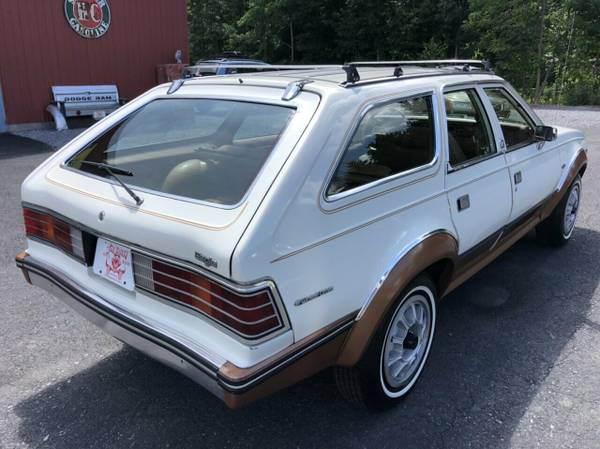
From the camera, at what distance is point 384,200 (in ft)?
7.75

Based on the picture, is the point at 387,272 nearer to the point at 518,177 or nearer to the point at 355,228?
the point at 355,228

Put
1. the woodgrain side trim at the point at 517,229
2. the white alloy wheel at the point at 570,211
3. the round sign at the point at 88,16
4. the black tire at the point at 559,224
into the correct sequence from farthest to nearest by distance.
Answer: the round sign at the point at 88,16 < the white alloy wheel at the point at 570,211 < the black tire at the point at 559,224 < the woodgrain side trim at the point at 517,229

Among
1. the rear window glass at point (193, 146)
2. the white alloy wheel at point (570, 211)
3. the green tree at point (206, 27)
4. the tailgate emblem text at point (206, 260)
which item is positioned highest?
the green tree at point (206, 27)

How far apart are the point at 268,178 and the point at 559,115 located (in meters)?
14.4

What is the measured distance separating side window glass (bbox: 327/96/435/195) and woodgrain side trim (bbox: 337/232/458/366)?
41cm

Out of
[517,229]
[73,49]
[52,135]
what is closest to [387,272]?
[517,229]

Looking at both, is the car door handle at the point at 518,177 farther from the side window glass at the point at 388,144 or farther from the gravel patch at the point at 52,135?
the gravel patch at the point at 52,135

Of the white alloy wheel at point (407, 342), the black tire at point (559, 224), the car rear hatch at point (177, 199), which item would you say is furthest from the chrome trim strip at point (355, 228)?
the black tire at point (559, 224)

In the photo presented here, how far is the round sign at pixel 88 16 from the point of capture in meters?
Result: 12.0

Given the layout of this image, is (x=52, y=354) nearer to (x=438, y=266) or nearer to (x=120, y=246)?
(x=120, y=246)

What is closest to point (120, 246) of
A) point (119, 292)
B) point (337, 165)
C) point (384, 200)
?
point (119, 292)

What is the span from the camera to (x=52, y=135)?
11.4 meters

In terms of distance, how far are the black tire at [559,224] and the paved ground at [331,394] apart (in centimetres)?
87

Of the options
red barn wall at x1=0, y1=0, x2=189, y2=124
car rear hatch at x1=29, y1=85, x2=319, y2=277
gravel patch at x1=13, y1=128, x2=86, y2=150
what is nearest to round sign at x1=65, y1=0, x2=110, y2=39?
red barn wall at x1=0, y1=0, x2=189, y2=124
